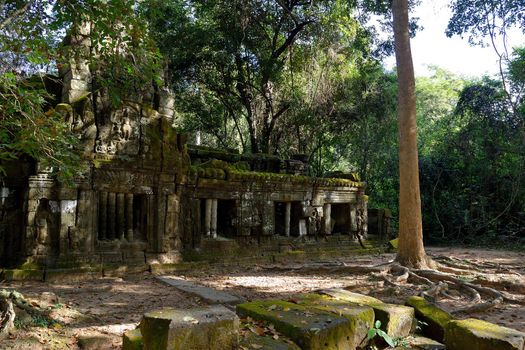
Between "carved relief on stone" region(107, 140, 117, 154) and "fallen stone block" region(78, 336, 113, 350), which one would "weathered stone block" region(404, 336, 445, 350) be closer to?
"fallen stone block" region(78, 336, 113, 350)

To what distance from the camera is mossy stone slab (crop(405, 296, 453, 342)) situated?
462 centimetres

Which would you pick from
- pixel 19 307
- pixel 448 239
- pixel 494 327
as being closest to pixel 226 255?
pixel 19 307

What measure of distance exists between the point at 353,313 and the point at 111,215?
640cm

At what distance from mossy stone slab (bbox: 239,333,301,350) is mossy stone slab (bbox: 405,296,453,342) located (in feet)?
6.63

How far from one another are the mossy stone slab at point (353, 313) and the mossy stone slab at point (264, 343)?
28.9 inches

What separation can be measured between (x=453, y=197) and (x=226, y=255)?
12.9m

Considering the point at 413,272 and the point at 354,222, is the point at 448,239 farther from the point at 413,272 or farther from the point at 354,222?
the point at 413,272

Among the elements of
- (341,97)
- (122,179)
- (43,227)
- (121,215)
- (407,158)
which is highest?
(341,97)

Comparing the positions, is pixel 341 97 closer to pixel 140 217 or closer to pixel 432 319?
pixel 140 217

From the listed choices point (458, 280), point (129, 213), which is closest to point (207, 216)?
point (129, 213)

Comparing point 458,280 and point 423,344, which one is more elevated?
point 458,280

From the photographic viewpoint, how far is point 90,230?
328 inches

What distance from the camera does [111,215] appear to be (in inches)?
352

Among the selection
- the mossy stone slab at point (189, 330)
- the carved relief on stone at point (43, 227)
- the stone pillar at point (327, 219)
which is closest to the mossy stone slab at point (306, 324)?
the mossy stone slab at point (189, 330)
